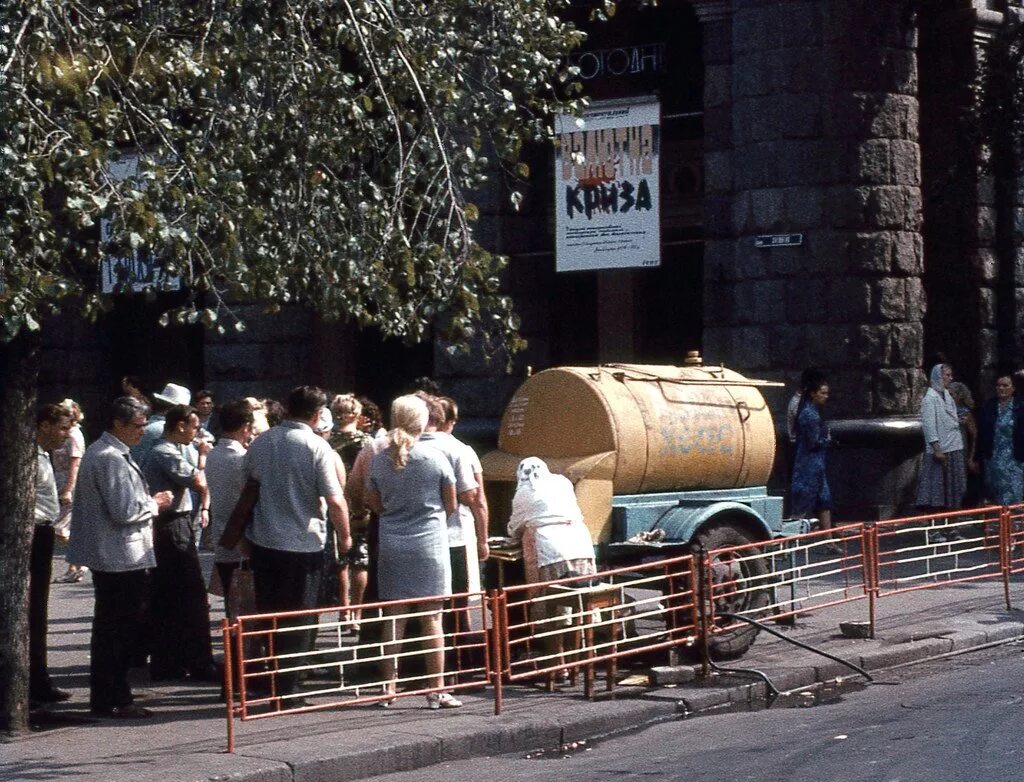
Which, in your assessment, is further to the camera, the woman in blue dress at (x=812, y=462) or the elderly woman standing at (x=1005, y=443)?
the elderly woman standing at (x=1005, y=443)

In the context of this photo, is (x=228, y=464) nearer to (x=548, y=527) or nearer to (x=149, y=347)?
(x=548, y=527)

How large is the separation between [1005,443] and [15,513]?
11.0 metres

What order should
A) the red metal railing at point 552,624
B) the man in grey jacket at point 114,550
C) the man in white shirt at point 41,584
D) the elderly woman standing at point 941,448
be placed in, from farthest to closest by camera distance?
the elderly woman standing at point 941,448, the man in white shirt at point 41,584, the man in grey jacket at point 114,550, the red metal railing at point 552,624

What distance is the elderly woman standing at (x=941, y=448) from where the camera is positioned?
61.3ft

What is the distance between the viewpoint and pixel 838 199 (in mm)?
19250

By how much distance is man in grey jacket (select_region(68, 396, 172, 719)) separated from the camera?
1023 cm

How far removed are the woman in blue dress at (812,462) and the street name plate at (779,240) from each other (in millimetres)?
2059

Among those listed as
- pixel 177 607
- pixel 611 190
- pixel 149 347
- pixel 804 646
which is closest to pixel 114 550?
pixel 177 607

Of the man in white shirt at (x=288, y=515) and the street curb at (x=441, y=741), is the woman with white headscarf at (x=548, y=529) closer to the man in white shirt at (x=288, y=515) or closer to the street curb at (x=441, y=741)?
the street curb at (x=441, y=741)

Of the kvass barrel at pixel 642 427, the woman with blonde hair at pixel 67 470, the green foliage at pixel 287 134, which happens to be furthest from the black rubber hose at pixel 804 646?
the woman with blonde hair at pixel 67 470

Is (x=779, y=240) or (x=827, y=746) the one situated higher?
(x=779, y=240)

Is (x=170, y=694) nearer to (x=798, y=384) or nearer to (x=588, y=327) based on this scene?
(x=798, y=384)

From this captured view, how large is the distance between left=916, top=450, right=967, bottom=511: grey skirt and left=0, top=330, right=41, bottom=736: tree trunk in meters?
Result: 11.1

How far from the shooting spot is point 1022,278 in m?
20.8
